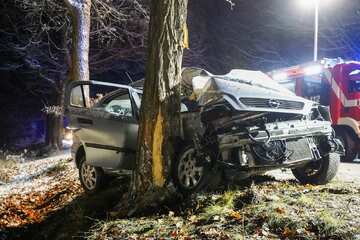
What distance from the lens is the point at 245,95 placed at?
5992 mm

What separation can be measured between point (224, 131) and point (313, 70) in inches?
291

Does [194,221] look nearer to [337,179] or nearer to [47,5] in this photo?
[337,179]

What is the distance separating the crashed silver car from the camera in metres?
5.93

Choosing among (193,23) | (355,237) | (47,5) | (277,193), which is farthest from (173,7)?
(193,23)

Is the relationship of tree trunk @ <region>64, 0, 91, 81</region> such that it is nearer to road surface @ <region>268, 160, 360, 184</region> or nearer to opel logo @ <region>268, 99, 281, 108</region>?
road surface @ <region>268, 160, 360, 184</region>

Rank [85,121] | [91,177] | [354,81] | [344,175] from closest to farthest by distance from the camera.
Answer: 1. [85,121]
2. [91,177]
3. [344,175]
4. [354,81]

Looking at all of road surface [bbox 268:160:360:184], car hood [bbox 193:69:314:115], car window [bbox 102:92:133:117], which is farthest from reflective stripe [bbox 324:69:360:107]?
car window [bbox 102:92:133:117]

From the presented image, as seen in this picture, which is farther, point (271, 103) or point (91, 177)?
point (91, 177)

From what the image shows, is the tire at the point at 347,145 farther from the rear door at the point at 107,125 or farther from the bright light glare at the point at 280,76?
the rear door at the point at 107,125

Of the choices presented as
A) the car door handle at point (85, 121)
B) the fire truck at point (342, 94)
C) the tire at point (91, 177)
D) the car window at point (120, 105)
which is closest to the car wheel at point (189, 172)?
the car window at point (120, 105)

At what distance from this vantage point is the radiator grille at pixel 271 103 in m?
5.93

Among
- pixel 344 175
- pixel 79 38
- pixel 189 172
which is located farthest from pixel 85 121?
pixel 79 38

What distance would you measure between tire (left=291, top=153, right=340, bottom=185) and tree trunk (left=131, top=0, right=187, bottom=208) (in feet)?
7.99

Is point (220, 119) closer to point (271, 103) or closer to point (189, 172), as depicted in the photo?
point (271, 103)
